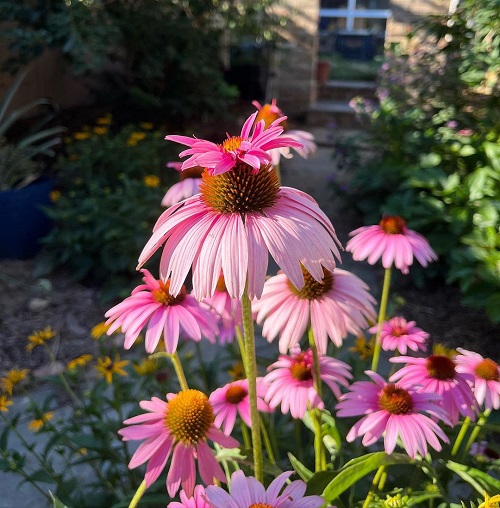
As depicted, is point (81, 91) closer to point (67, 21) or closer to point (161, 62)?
point (161, 62)

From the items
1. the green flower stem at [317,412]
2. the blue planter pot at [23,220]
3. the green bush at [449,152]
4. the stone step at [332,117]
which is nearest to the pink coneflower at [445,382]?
the green flower stem at [317,412]

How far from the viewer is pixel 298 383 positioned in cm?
86

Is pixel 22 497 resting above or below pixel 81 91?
below

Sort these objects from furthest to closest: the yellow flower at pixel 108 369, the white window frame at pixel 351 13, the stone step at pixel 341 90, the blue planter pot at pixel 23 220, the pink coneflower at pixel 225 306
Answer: the white window frame at pixel 351 13 → the stone step at pixel 341 90 → the blue planter pot at pixel 23 220 → the yellow flower at pixel 108 369 → the pink coneflower at pixel 225 306

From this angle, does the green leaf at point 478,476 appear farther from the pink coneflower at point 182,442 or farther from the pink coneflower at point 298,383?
the pink coneflower at point 182,442

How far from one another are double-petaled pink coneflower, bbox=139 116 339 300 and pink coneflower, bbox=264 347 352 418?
1.02 feet

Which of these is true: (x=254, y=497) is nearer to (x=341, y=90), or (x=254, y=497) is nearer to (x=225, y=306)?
(x=225, y=306)

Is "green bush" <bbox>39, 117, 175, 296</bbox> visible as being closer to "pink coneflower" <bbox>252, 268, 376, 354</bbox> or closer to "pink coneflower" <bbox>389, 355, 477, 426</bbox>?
"pink coneflower" <bbox>252, 268, 376, 354</bbox>

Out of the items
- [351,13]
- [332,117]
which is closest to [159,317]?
[332,117]

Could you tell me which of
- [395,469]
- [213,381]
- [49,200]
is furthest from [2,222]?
[395,469]

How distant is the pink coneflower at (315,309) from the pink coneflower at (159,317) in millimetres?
98

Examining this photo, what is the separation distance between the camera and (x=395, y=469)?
0.97 m

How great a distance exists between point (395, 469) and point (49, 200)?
253 cm

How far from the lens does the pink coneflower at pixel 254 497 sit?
1.87ft
